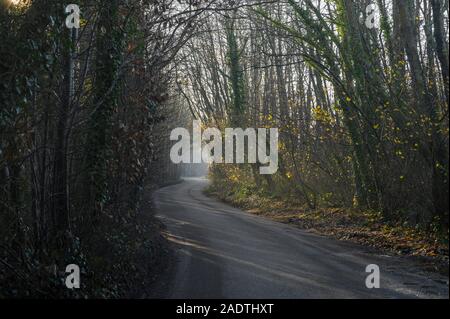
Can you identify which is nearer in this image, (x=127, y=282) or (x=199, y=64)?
(x=127, y=282)

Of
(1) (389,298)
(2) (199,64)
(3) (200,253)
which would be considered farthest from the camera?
(2) (199,64)

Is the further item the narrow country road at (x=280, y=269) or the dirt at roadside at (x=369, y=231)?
the dirt at roadside at (x=369, y=231)

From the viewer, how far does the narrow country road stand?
8.96m

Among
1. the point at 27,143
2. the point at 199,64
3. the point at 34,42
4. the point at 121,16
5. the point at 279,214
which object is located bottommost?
the point at 279,214

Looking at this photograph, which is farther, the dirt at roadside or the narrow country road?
the dirt at roadside

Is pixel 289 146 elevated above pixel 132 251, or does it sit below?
above

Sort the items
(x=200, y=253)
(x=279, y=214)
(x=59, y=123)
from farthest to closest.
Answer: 1. (x=279, y=214)
2. (x=200, y=253)
3. (x=59, y=123)

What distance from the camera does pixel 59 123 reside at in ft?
34.4

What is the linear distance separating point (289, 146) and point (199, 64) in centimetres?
1592

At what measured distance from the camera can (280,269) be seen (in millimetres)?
11078

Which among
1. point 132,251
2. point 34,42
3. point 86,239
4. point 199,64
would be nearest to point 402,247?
point 132,251

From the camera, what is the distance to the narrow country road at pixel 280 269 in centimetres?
896

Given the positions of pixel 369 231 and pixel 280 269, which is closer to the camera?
pixel 280 269

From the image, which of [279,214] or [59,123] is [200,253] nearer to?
[59,123]
